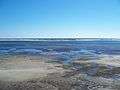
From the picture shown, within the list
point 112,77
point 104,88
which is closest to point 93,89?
point 104,88

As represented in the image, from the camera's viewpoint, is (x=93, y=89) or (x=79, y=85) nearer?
(x=93, y=89)

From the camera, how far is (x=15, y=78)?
1534 cm

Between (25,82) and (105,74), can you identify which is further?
(105,74)

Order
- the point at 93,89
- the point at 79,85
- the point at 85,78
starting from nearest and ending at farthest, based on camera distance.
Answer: the point at 93,89
the point at 79,85
the point at 85,78

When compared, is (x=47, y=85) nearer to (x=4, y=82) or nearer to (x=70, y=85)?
(x=70, y=85)

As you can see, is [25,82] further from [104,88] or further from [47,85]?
[104,88]

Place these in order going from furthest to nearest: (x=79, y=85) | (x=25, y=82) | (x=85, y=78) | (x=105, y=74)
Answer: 1. (x=105, y=74)
2. (x=85, y=78)
3. (x=25, y=82)
4. (x=79, y=85)

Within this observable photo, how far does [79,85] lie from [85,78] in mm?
2140

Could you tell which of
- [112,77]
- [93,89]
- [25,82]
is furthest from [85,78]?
[25,82]

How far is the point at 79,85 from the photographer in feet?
42.8

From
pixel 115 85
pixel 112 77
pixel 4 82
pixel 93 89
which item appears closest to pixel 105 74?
pixel 112 77

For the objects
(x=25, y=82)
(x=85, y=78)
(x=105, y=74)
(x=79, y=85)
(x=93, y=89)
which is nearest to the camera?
(x=93, y=89)

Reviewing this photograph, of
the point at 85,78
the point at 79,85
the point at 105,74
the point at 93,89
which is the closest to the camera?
the point at 93,89

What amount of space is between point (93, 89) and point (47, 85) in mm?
2665
